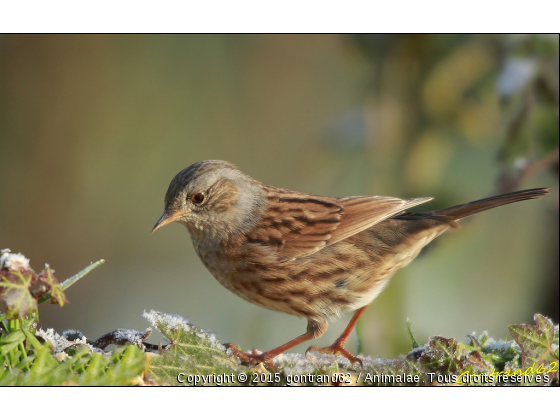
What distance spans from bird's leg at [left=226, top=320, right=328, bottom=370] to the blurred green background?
629 mm

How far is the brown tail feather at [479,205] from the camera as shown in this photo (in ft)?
6.57

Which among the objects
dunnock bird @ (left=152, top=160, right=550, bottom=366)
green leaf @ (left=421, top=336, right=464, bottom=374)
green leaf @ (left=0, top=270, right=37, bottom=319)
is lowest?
green leaf @ (left=421, top=336, right=464, bottom=374)

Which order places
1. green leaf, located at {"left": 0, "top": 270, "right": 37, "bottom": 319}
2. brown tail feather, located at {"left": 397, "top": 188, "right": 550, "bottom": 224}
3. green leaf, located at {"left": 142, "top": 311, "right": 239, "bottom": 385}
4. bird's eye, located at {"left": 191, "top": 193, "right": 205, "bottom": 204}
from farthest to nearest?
bird's eye, located at {"left": 191, "top": 193, "right": 205, "bottom": 204} < brown tail feather, located at {"left": 397, "top": 188, "right": 550, "bottom": 224} < green leaf, located at {"left": 142, "top": 311, "right": 239, "bottom": 385} < green leaf, located at {"left": 0, "top": 270, "right": 37, "bottom": 319}

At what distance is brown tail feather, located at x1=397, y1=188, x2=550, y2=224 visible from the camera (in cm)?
200

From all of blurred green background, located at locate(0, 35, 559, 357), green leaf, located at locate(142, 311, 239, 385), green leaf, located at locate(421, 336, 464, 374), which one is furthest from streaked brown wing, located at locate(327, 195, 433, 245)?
green leaf, located at locate(142, 311, 239, 385)

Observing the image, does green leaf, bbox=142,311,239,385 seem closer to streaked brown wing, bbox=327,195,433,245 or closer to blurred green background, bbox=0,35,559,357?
streaked brown wing, bbox=327,195,433,245

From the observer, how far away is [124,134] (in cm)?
443

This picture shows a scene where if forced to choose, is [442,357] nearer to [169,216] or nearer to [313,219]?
[313,219]

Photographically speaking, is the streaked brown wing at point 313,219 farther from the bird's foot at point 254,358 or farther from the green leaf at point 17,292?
the green leaf at point 17,292

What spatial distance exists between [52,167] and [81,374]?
3.31 metres

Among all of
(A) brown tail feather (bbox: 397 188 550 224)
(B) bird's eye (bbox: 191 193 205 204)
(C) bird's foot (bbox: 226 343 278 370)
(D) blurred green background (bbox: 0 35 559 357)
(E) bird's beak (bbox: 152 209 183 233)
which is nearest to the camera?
(C) bird's foot (bbox: 226 343 278 370)

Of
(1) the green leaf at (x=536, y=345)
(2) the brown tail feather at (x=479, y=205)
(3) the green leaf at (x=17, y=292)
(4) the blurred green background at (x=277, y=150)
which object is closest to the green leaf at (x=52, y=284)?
(3) the green leaf at (x=17, y=292)

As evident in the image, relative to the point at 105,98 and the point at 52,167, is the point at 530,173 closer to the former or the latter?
the point at 105,98

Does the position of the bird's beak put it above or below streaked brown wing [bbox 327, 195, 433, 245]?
below
